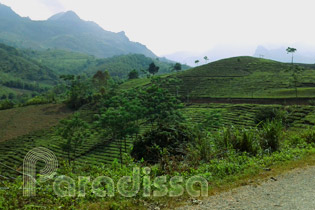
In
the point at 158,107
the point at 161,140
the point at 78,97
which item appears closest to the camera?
the point at 161,140

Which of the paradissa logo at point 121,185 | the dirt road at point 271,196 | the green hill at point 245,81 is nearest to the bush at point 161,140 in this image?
the paradissa logo at point 121,185

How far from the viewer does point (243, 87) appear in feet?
272

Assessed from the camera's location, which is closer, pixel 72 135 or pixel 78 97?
pixel 72 135

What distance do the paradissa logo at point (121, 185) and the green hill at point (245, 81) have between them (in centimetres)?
6793

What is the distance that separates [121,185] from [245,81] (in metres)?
90.6

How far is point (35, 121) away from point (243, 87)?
67.5m

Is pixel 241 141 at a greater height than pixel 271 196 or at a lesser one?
greater

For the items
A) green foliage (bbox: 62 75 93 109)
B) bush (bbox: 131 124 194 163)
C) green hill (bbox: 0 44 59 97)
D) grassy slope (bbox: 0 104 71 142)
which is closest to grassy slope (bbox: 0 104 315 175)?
grassy slope (bbox: 0 104 71 142)

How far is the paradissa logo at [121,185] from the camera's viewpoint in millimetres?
5656

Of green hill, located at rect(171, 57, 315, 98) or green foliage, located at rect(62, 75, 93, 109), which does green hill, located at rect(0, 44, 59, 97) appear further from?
green hill, located at rect(171, 57, 315, 98)

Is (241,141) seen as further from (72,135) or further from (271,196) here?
(72,135)

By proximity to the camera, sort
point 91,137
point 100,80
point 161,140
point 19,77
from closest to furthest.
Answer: point 161,140, point 91,137, point 100,80, point 19,77

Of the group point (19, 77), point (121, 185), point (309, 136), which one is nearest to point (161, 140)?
point (121, 185)

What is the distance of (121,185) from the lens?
6.05 meters
